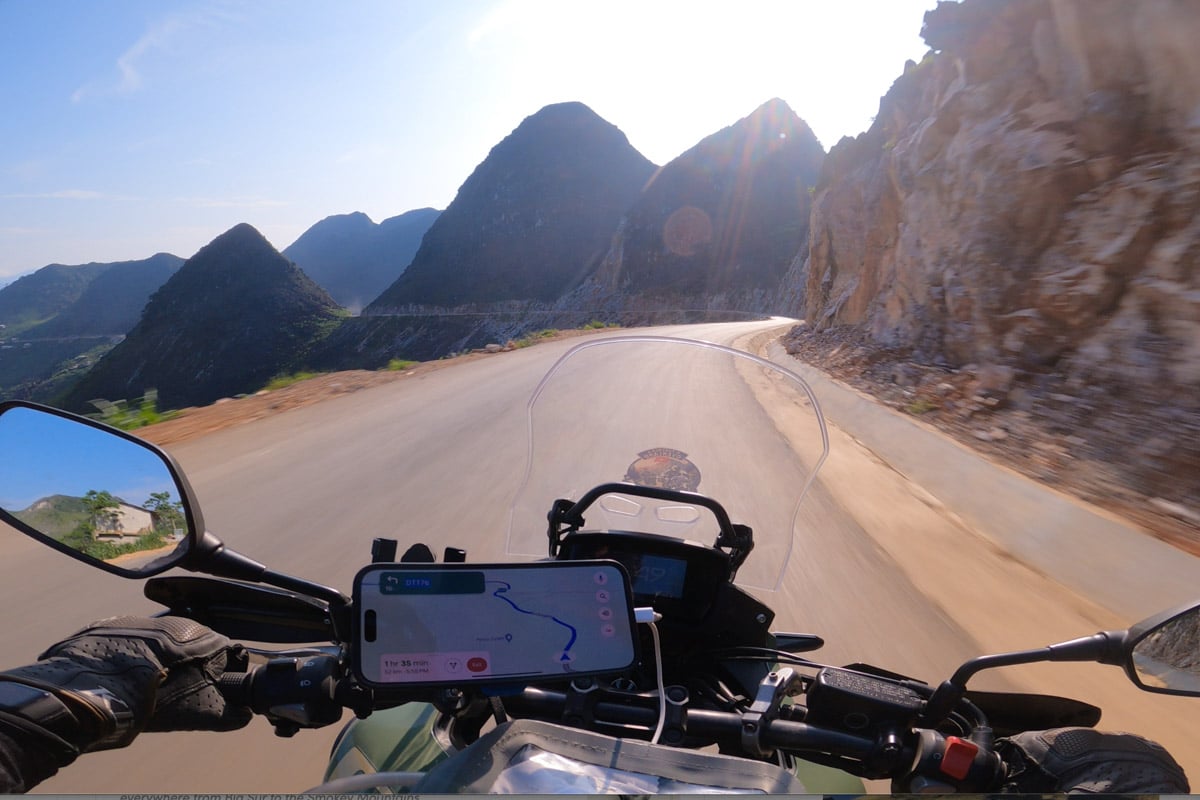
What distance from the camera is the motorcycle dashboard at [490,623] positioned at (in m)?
1.26

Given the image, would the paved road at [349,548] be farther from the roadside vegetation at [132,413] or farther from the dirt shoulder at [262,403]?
the roadside vegetation at [132,413]

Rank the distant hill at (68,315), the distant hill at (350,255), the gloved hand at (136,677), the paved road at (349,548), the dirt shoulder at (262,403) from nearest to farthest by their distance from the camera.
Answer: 1. the gloved hand at (136,677)
2. the paved road at (349,548)
3. the dirt shoulder at (262,403)
4. the distant hill at (350,255)
5. the distant hill at (68,315)

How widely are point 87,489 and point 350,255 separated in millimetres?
15723

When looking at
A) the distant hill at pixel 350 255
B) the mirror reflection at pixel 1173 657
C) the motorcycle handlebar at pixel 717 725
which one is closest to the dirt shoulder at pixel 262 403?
the distant hill at pixel 350 255

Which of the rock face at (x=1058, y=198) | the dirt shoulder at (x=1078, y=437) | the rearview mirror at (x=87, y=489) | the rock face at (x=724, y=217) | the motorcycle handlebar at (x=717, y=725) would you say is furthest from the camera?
the rock face at (x=724, y=217)

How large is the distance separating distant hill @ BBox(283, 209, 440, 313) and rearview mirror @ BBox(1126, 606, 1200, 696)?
1110 cm

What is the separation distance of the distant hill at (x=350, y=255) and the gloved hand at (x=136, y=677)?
10.5 meters

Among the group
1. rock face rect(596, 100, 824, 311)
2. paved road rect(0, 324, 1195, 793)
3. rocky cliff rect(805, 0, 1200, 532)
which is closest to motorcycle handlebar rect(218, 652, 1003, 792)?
paved road rect(0, 324, 1195, 793)

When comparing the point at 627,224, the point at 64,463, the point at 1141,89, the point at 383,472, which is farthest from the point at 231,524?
the point at 627,224

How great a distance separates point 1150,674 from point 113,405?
34.9ft

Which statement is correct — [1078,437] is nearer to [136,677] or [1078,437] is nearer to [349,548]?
[349,548]

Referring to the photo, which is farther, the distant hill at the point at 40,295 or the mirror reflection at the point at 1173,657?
the distant hill at the point at 40,295

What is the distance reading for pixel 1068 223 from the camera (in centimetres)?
1085

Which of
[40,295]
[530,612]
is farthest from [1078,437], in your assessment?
[40,295]
